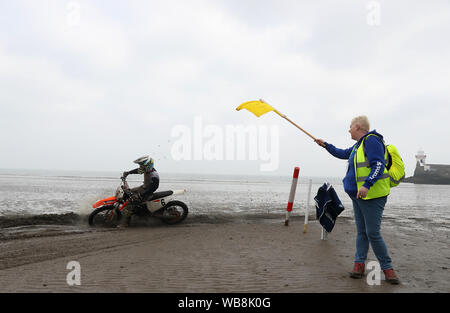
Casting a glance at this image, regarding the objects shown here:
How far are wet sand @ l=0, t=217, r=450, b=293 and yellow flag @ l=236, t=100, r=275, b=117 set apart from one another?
8.63 feet

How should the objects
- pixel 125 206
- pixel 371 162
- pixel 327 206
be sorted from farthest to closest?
pixel 125 206 → pixel 327 206 → pixel 371 162

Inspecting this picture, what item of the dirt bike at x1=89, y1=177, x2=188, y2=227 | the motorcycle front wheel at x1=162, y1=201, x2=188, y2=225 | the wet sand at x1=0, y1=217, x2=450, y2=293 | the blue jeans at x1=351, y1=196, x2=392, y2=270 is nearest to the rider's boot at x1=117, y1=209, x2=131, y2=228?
the dirt bike at x1=89, y1=177, x2=188, y2=227

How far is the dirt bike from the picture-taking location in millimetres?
8966

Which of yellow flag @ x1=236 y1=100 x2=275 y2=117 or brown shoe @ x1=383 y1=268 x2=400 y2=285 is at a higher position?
yellow flag @ x1=236 y1=100 x2=275 y2=117

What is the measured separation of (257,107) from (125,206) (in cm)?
513

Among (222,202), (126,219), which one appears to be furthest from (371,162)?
(222,202)

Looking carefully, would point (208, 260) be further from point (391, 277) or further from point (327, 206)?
point (327, 206)

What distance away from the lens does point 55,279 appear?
3.99 meters

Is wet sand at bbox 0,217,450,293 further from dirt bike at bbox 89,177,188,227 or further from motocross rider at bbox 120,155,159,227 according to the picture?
motocross rider at bbox 120,155,159,227

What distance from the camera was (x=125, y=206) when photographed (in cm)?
890

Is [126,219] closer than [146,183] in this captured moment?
Yes
